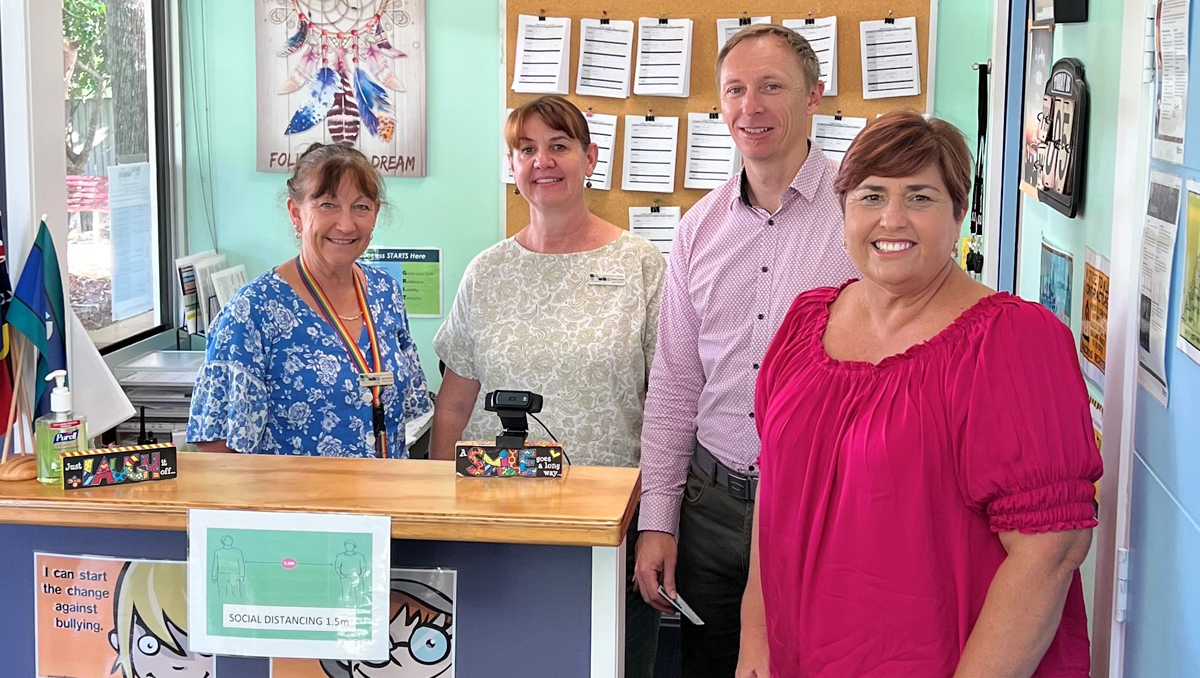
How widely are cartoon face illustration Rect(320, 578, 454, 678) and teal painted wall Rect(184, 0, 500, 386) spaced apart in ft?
7.10

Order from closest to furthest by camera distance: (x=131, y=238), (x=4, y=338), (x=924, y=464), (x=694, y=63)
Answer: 1. (x=924, y=464)
2. (x=4, y=338)
3. (x=694, y=63)
4. (x=131, y=238)

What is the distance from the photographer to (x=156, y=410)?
3.32 m

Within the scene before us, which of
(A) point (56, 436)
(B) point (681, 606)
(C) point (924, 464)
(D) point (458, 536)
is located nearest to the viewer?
(C) point (924, 464)

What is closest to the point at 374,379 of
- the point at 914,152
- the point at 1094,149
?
the point at 914,152

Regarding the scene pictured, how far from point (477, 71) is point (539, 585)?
2409 millimetres

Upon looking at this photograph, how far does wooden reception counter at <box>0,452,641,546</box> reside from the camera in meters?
1.61

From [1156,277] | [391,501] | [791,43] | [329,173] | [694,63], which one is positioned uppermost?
[694,63]

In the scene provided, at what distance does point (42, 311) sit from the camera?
1.85 meters

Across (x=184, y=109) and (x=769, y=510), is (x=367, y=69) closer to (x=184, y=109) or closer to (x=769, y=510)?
(x=184, y=109)

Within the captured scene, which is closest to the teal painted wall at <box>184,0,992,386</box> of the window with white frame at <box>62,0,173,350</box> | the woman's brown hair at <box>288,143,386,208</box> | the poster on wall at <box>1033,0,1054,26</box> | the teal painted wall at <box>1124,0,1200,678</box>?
the window with white frame at <box>62,0,173,350</box>

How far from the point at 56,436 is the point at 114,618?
279mm

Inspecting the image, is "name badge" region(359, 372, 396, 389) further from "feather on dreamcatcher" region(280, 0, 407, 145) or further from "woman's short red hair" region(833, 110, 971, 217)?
"feather on dreamcatcher" region(280, 0, 407, 145)

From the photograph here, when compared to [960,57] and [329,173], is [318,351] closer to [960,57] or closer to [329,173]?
[329,173]

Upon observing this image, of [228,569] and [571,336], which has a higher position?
[571,336]
